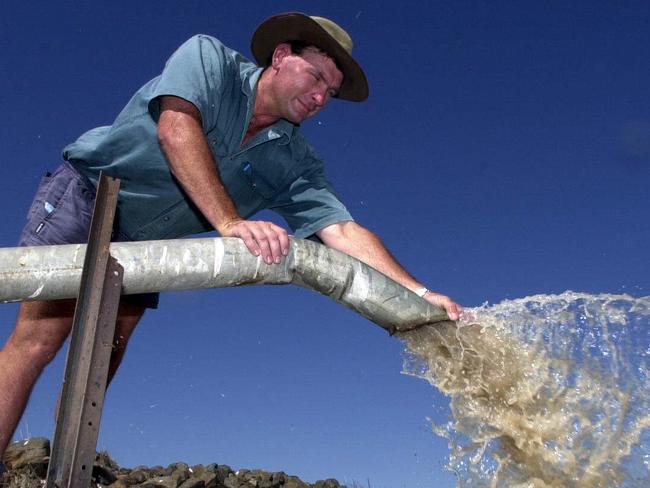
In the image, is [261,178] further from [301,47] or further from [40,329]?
[40,329]

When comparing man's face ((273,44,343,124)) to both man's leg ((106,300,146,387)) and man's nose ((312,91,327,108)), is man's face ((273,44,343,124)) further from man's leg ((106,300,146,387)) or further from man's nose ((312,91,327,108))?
man's leg ((106,300,146,387))

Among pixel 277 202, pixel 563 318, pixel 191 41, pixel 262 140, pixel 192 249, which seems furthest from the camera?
pixel 277 202

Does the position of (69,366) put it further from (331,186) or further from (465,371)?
(331,186)

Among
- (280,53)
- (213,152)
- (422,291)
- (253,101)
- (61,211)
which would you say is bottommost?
(422,291)

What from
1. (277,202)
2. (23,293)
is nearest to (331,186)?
(277,202)

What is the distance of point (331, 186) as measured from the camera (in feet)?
15.9

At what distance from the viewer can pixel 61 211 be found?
409cm

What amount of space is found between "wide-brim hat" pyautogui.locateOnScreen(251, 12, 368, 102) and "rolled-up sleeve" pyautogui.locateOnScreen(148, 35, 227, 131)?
33 centimetres

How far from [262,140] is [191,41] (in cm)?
69

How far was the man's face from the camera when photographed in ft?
13.5

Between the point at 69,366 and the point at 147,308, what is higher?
the point at 147,308

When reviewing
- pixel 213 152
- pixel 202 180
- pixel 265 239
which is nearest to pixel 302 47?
pixel 213 152

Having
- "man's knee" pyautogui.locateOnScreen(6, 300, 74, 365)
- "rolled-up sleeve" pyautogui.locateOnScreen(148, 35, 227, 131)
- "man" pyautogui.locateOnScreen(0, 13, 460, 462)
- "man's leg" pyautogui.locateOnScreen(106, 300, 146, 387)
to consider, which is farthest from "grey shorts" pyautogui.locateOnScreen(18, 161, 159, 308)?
"rolled-up sleeve" pyautogui.locateOnScreen(148, 35, 227, 131)

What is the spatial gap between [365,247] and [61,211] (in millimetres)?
1647
